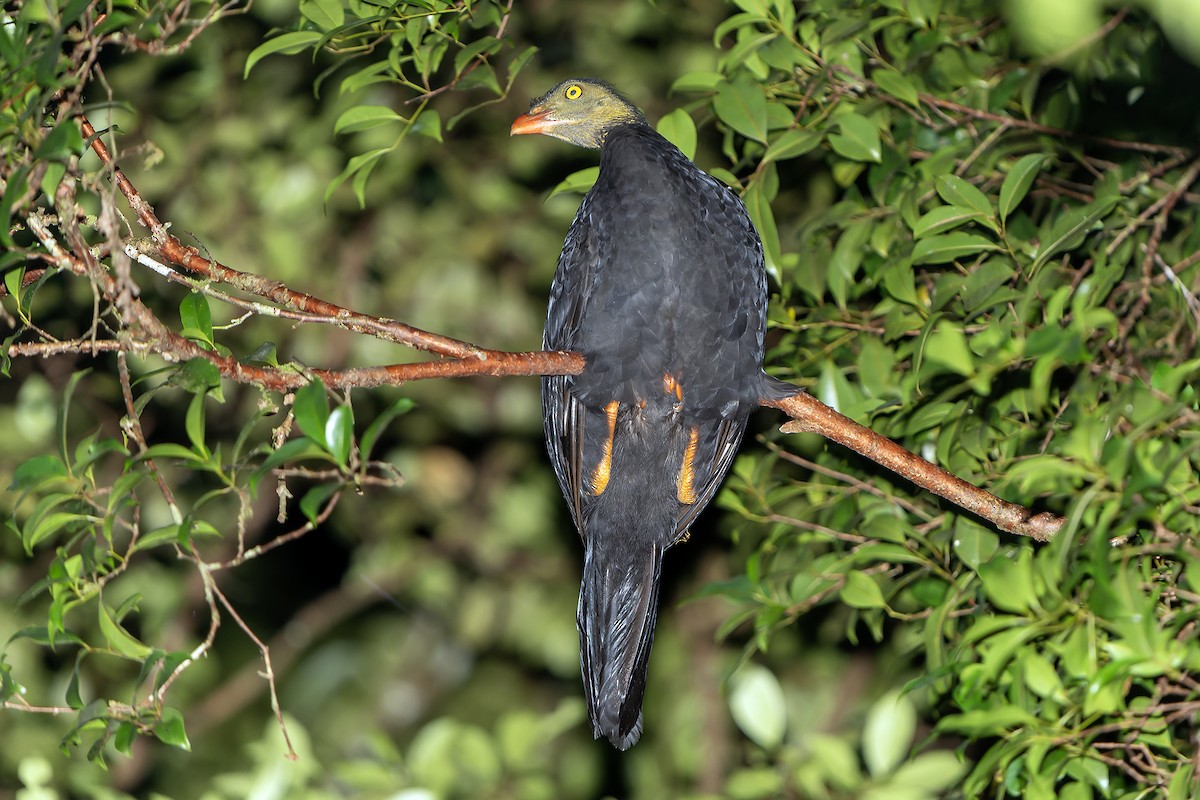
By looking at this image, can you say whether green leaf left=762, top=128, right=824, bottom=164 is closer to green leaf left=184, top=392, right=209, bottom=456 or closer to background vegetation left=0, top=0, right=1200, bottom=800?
background vegetation left=0, top=0, right=1200, bottom=800

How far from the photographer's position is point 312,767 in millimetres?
3715

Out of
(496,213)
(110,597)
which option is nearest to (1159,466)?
(496,213)

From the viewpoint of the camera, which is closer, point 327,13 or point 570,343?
point 327,13

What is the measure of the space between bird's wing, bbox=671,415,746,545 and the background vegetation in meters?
0.10

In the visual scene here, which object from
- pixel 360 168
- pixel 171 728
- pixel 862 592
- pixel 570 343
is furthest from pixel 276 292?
pixel 862 592

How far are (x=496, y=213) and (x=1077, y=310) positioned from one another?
4.53 m

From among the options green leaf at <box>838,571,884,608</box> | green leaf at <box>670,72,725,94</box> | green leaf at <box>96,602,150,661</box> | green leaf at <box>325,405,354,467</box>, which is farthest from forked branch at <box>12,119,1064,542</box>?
green leaf at <box>670,72,725,94</box>

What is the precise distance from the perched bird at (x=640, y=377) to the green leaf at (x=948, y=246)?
590mm

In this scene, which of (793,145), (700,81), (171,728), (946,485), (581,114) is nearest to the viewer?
(171,728)

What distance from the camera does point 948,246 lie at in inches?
119

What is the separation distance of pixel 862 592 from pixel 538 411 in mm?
3651

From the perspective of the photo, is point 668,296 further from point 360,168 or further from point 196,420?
point 196,420

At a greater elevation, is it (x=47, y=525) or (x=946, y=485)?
(x=47, y=525)

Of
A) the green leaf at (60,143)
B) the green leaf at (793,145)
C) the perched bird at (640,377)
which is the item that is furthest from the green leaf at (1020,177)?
the green leaf at (60,143)
